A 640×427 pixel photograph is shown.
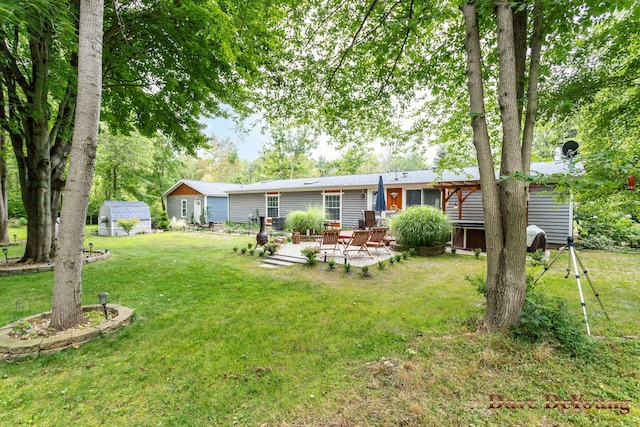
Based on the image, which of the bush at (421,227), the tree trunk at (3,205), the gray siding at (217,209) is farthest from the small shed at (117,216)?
the bush at (421,227)

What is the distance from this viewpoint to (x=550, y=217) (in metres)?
9.23

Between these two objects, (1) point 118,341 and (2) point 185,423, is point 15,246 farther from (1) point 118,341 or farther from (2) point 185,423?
(2) point 185,423

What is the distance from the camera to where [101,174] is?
17.9 m

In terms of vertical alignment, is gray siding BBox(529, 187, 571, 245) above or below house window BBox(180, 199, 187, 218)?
→ below

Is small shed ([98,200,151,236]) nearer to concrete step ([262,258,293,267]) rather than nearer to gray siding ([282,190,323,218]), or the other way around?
gray siding ([282,190,323,218])

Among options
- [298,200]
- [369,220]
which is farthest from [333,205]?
[369,220]

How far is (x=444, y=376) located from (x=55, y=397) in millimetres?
3200

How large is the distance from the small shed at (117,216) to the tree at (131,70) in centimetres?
669

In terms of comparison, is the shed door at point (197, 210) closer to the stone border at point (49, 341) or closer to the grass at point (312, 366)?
the grass at point (312, 366)

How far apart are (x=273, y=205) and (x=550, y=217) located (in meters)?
13.3

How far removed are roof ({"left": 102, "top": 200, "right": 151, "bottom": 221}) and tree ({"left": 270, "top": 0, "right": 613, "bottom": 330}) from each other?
12.0 meters

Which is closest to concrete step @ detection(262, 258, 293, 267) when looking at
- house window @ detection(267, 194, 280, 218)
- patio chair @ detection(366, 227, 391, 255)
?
patio chair @ detection(366, 227, 391, 255)

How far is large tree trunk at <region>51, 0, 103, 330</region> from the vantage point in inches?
117

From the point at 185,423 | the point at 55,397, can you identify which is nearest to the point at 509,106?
Answer: the point at 185,423
